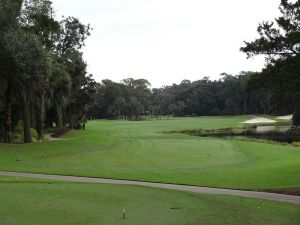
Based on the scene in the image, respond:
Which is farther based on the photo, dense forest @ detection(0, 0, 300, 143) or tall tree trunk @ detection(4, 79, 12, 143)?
tall tree trunk @ detection(4, 79, 12, 143)

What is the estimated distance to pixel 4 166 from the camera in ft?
99.5

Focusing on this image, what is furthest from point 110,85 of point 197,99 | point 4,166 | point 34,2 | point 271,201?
point 271,201

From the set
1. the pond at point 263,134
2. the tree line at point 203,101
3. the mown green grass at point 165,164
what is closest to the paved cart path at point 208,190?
the mown green grass at point 165,164

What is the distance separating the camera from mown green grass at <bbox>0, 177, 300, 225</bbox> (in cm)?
1266

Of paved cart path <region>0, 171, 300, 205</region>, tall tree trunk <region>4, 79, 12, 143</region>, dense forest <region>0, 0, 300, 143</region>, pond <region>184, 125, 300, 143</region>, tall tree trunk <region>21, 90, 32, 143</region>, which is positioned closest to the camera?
paved cart path <region>0, 171, 300, 205</region>

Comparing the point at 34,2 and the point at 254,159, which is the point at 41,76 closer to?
the point at 34,2

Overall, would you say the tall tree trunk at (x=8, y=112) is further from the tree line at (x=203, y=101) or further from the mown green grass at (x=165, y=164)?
the tree line at (x=203, y=101)

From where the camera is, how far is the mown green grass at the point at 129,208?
1266 cm

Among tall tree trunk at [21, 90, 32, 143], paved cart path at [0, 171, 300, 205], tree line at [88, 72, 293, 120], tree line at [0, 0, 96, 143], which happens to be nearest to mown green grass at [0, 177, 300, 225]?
paved cart path at [0, 171, 300, 205]

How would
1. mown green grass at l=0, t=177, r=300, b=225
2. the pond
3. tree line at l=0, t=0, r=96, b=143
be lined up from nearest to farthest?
1. mown green grass at l=0, t=177, r=300, b=225
2. tree line at l=0, t=0, r=96, b=143
3. the pond

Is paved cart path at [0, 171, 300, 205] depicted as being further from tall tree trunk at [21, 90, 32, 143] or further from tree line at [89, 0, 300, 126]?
tall tree trunk at [21, 90, 32, 143]

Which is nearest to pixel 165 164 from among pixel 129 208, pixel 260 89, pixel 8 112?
pixel 260 89

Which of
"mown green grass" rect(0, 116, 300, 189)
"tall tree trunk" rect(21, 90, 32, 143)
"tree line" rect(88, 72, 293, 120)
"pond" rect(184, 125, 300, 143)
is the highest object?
"tree line" rect(88, 72, 293, 120)

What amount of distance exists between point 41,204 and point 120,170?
15.1 metres
